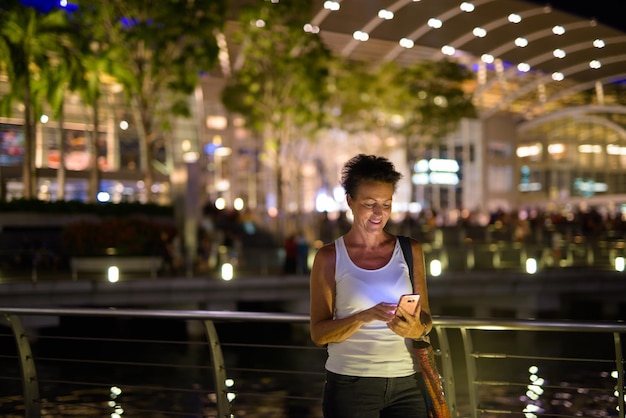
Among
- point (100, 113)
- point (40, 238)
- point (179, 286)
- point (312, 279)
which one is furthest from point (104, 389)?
point (100, 113)

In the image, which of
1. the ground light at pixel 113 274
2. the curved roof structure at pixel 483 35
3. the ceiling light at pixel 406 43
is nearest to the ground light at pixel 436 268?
the ground light at pixel 113 274

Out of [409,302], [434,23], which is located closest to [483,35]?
[434,23]

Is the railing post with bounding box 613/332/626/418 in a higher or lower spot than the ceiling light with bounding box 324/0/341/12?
lower

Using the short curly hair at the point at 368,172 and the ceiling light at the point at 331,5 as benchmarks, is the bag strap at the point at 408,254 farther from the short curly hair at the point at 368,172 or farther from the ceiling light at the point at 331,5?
the ceiling light at the point at 331,5

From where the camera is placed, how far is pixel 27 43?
30438mm

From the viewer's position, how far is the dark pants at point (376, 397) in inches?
143

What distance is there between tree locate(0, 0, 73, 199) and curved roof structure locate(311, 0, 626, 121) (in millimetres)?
16487

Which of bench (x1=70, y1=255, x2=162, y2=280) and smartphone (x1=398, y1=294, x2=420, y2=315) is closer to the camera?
smartphone (x1=398, y1=294, x2=420, y2=315)

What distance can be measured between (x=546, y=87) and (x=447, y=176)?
11.9 meters

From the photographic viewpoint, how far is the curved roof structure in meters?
46.5

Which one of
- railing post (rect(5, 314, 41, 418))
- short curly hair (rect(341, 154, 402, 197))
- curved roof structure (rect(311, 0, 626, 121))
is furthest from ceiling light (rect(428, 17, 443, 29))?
short curly hair (rect(341, 154, 402, 197))

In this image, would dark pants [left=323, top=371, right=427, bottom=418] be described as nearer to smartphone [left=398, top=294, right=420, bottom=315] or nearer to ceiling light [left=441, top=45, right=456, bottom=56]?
smartphone [left=398, top=294, right=420, bottom=315]

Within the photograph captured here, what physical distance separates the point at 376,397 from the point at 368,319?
369 mm

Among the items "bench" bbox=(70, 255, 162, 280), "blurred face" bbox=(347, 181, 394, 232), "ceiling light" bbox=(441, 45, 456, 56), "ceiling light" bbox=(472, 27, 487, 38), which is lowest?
"bench" bbox=(70, 255, 162, 280)
